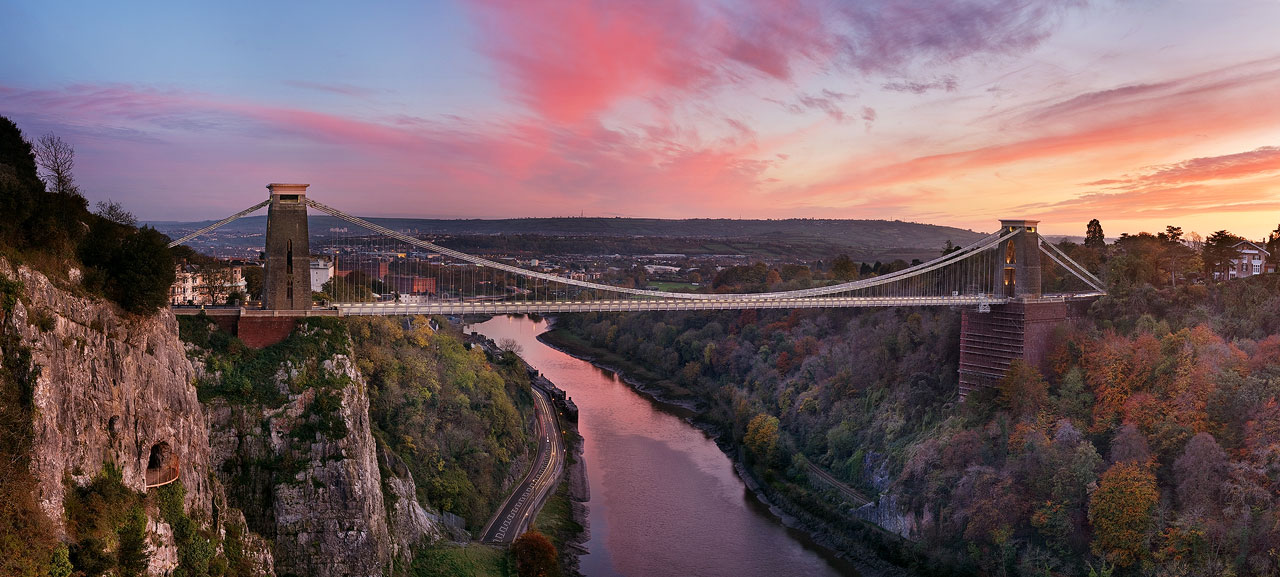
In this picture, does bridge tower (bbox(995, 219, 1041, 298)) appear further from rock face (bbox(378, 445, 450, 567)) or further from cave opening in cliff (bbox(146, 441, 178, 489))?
cave opening in cliff (bbox(146, 441, 178, 489))

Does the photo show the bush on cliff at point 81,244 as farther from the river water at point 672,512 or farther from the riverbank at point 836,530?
the riverbank at point 836,530

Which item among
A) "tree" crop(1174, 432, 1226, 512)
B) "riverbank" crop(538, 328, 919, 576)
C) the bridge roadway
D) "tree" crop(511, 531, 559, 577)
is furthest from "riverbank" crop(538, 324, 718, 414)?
"tree" crop(1174, 432, 1226, 512)

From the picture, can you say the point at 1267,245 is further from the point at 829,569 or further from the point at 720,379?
the point at 720,379

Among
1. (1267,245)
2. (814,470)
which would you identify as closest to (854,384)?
(814,470)

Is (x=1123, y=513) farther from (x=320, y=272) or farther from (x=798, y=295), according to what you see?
(x=320, y=272)

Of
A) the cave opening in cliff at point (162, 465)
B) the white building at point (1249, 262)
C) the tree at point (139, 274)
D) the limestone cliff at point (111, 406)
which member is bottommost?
the cave opening in cliff at point (162, 465)

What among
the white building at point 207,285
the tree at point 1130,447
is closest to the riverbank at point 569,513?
the white building at point 207,285
